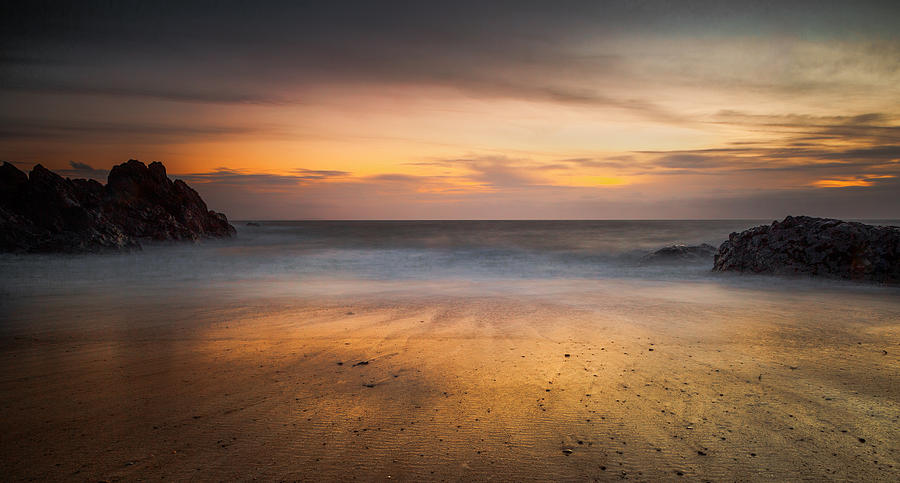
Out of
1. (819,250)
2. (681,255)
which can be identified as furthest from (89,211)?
(819,250)

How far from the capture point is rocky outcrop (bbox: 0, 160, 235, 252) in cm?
1683

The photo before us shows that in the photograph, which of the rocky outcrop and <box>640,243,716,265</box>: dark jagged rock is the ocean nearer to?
<box>640,243,716,265</box>: dark jagged rock

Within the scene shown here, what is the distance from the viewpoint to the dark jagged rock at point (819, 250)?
350 inches

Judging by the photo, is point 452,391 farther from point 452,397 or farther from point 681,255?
point 681,255

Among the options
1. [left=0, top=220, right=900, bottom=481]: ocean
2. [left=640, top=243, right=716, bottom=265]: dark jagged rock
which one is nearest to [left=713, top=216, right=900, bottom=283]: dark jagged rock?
[left=0, top=220, right=900, bottom=481]: ocean

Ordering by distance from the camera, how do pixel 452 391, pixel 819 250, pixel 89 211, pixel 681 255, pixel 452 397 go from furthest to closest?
1. pixel 89 211
2. pixel 681 255
3. pixel 819 250
4. pixel 452 391
5. pixel 452 397

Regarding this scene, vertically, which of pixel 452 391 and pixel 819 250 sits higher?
pixel 819 250

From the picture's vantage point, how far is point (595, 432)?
8.49 ft

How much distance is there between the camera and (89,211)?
18797mm

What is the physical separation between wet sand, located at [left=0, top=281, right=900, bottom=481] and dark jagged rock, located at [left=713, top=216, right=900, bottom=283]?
168 inches

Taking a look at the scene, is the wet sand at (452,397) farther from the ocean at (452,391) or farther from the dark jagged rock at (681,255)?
the dark jagged rock at (681,255)

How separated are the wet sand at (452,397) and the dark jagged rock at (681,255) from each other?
884 cm

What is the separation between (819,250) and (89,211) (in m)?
25.2

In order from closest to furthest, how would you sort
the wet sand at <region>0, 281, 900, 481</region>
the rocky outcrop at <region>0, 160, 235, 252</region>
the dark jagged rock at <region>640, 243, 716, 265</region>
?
the wet sand at <region>0, 281, 900, 481</region>, the dark jagged rock at <region>640, 243, 716, 265</region>, the rocky outcrop at <region>0, 160, 235, 252</region>
